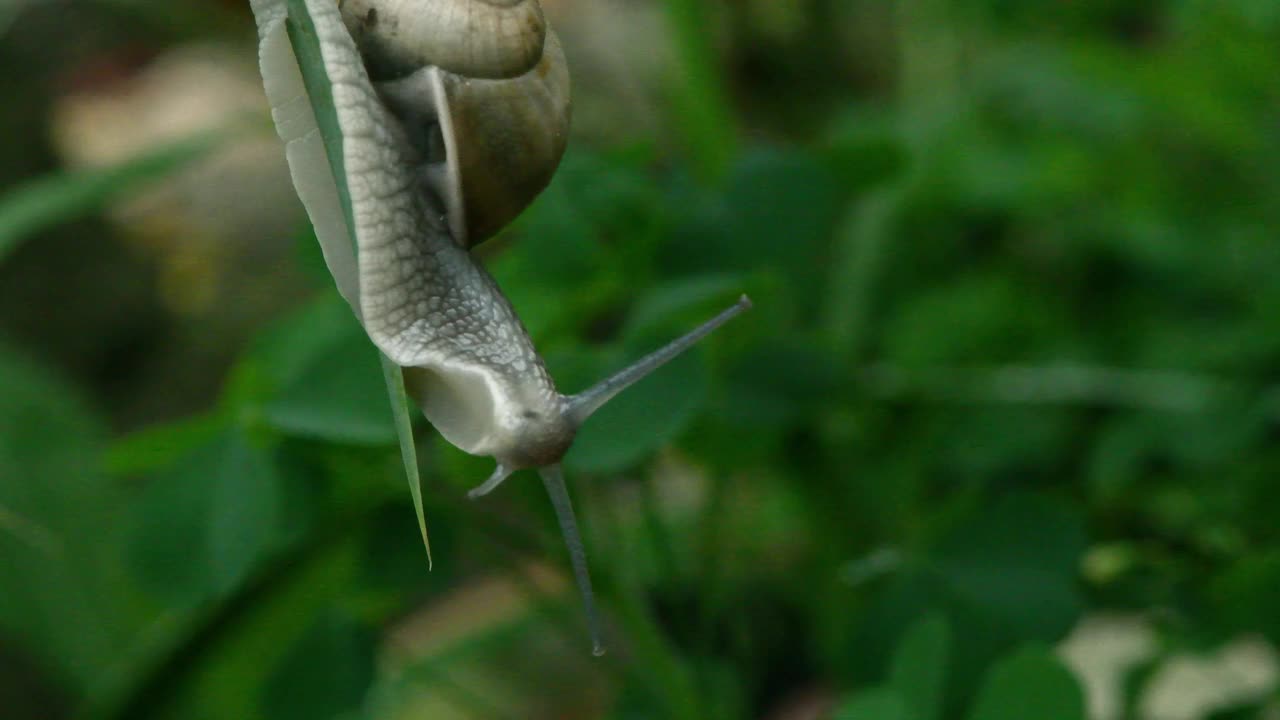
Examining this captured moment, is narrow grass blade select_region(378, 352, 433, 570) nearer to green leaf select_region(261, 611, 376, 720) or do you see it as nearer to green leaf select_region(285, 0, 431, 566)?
green leaf select_region(285, 0, 431, 566)

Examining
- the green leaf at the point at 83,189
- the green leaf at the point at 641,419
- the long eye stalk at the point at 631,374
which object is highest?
the long eye stalk at the point at 631,374

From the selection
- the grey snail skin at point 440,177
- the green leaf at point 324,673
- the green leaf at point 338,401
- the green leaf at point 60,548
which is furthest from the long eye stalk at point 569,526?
the green leaf at point 60,548

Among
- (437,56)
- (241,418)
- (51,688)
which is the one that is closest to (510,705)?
(51,688)

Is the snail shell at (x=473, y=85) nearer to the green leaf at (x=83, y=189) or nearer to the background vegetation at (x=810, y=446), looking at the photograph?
the background vegetation at (x=810, y=446)

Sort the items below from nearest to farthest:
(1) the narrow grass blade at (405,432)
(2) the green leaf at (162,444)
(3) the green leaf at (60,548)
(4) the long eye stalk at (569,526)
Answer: (1) the narrow grass blade at (405,432) < (4) the long eye stalk at (569,526) < (2) the green leaf at (162,444) < (3) the green leaf at (60,548)

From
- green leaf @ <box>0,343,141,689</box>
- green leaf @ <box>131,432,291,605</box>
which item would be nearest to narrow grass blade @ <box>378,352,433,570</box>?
green leaf @ <box>131,432,291,605</box>

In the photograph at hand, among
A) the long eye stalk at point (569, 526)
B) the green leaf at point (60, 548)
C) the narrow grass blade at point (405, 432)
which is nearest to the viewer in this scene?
the narrow grass blade at point (405, 432)

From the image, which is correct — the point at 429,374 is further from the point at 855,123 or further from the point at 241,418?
the point at 855,123
